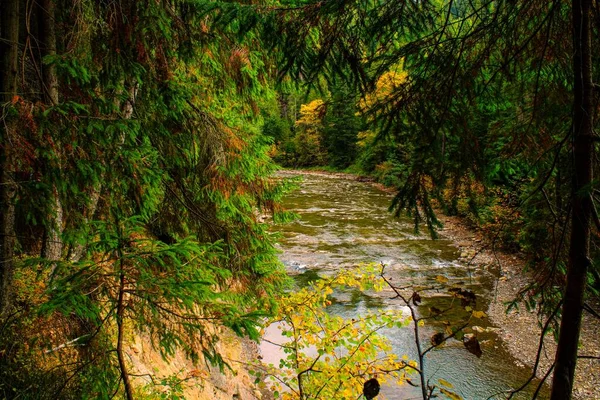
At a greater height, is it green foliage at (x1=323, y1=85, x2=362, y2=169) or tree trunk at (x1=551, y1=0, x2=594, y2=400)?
green foliage at (x1=323, y1=85, x2=362, y2=169)

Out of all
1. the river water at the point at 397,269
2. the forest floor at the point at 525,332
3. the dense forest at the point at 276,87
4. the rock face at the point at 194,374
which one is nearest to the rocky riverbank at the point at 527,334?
the forest floor at the point at 525,332

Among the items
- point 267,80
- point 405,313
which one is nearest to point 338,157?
point 405,313

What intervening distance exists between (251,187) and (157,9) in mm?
2799

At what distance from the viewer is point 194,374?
4.04 m

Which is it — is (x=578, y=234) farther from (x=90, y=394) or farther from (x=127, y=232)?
(x=90, y=394)

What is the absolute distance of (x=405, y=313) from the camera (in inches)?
356

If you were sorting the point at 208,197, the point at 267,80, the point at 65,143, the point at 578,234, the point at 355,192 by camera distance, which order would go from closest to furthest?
the point at 578,234
the point at 65,143
the point at 208,197
the point at 267,80
the point at 355,192

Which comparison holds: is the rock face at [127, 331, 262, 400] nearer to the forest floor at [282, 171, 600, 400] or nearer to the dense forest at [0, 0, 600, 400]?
the dense forest at [0, 0, 600, 400]

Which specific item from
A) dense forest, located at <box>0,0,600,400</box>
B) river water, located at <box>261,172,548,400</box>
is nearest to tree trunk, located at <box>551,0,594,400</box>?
dense forest, located at <box>0,0,600,400</box>

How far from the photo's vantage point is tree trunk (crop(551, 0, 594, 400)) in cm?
170

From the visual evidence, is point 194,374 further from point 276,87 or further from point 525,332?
point 525,332

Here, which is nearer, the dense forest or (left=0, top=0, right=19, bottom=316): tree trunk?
the dense forest

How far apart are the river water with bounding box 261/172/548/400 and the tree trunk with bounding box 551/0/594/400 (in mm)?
1206

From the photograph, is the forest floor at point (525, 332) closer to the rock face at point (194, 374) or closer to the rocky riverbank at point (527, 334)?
the rocky riverbank at point (527, 334)
